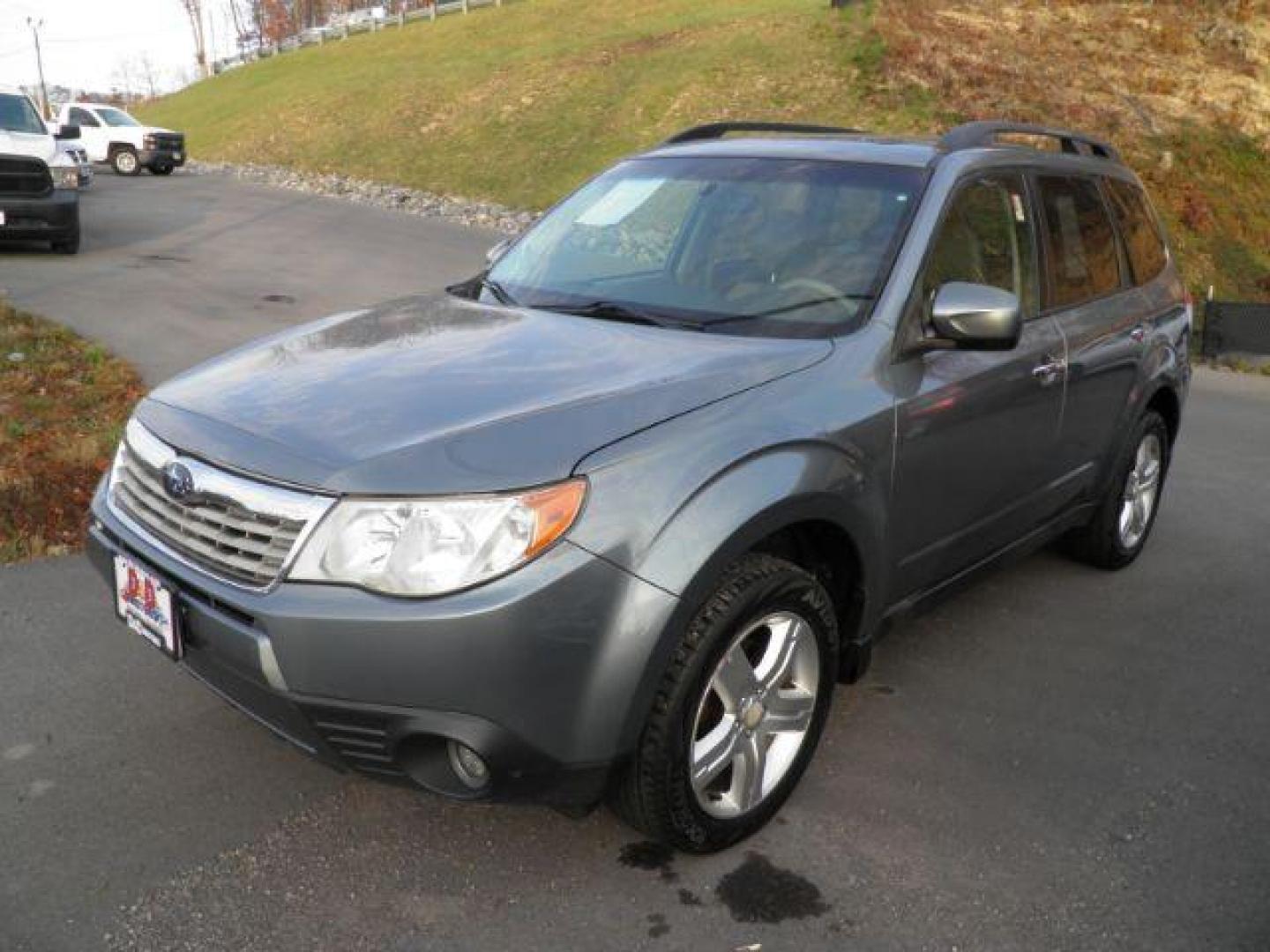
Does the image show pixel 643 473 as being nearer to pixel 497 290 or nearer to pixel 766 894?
pixel 766 894

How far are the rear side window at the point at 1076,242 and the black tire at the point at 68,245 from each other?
12.3 metres

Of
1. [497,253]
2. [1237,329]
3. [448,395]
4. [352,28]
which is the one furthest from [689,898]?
[352,28]

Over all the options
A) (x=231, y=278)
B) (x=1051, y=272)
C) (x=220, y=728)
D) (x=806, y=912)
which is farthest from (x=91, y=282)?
(x=806, y=912)

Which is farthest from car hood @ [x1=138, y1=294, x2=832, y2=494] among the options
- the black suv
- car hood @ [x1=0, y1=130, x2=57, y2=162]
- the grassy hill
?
the grassy hill

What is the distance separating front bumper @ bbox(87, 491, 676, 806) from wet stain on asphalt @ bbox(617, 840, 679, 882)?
0.44m

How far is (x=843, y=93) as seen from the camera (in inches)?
918

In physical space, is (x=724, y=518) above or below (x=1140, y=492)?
above

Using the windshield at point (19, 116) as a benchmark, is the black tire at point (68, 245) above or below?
below

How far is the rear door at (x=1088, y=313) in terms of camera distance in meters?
4.12

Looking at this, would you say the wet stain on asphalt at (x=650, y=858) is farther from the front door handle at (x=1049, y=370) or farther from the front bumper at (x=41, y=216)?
the front bumper at (x=41, y=216)

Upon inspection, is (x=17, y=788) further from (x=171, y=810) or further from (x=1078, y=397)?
(x=1078, y=397)

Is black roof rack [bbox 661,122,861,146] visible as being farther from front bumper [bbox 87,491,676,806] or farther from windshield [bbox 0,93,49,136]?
windshield [bbox 0,93,49,136]

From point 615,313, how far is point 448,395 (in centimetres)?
84

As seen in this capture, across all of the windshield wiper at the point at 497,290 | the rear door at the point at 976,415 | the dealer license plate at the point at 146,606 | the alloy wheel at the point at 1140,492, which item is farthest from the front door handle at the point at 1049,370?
the dealer license plate at the point at 146,606
